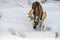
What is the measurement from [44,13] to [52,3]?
15 centimetres

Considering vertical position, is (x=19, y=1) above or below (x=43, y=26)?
above

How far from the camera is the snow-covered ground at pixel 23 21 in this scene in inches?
90.0

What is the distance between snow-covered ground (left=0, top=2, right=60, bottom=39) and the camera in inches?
90.0

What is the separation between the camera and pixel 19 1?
2.45 m

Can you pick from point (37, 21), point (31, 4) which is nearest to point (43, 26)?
point (37, 21)

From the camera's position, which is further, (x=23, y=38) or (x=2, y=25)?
(x=2, y=25)

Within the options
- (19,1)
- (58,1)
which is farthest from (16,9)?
(58,1)

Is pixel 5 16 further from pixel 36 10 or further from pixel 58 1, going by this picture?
pixel 58 1

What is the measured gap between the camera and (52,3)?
8.04ft

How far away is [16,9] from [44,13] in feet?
0.94

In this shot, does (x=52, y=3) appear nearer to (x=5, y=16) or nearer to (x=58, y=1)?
(x=58, y=1)

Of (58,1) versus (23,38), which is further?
(58,1)

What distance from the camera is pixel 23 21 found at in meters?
2.37

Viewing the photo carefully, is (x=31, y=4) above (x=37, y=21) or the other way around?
above
